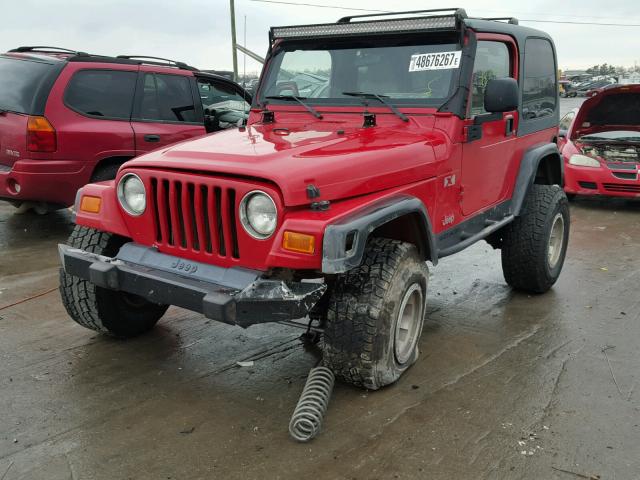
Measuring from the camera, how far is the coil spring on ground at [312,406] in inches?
119

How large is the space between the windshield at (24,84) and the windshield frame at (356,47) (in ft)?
9.39

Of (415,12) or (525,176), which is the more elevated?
(415,12)

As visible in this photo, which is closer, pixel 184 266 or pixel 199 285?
pixel 199 285

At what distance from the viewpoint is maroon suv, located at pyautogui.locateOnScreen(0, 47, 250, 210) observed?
6.34m

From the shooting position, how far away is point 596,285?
5.65 m

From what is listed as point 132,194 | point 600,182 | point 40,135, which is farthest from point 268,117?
point 600,182

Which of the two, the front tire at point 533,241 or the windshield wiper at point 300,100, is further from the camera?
the front tire at point 533,241

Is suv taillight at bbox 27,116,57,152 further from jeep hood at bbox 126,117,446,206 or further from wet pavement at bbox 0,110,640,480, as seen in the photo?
jeep hood at bbox 126,117,446,206

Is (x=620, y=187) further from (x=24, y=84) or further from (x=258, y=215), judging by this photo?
(x=24, y=84)

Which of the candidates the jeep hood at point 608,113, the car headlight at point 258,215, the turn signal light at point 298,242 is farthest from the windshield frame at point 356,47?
the jeep hood at point 608,113

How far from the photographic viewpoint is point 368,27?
421 centimetres

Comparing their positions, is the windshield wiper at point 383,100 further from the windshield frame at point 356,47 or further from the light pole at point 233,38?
the light pole at point 233,38

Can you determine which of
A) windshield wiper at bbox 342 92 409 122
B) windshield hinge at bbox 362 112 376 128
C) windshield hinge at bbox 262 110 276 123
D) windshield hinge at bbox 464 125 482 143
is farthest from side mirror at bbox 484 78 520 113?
windshield hinge at bbox 262 110 276 123

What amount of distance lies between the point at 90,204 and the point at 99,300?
2.01ft
